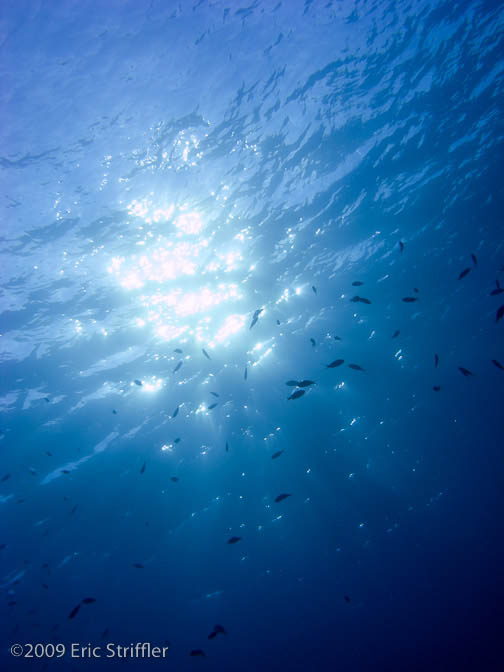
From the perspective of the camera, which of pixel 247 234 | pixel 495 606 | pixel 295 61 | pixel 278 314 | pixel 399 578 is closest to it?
pixel 295 61

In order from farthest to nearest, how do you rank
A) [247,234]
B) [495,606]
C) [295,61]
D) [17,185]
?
[495,606] → [247,234] → [295,61] → [17,185]

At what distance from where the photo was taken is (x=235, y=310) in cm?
1381

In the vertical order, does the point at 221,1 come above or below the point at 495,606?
above

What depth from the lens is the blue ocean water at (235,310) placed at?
8.00 metres

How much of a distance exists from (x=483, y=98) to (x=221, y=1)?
9.37 m

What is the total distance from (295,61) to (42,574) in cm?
2451

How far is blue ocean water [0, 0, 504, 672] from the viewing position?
800 centimetres

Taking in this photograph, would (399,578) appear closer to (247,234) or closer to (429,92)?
(247,234)

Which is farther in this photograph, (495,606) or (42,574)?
(495,606)

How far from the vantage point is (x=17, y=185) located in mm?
8023

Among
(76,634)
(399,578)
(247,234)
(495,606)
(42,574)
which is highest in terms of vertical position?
(247,234)

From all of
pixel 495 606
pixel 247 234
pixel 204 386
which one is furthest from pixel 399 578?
pixel 247 234

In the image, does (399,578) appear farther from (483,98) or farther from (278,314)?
(483,98)

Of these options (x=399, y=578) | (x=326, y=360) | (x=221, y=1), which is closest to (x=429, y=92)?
(x=221, y=1)
